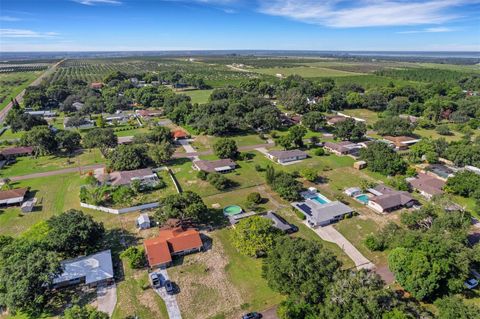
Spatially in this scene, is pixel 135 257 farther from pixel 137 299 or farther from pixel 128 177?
pixel 128 177

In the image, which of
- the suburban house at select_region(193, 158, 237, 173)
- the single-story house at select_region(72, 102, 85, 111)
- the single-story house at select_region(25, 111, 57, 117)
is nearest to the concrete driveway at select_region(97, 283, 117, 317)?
the suburban house at select_region(193, 158, 237, 173)

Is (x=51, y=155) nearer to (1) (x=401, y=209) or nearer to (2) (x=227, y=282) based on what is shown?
(2) (x=227, y=282)

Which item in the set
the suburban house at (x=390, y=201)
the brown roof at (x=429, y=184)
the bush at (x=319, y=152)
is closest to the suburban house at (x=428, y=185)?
the brown roof at (x=429, y=184)

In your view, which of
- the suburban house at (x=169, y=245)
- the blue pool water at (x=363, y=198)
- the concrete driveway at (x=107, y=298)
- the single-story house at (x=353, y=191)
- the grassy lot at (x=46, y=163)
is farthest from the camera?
the grassy lot at (x=46, y=163)

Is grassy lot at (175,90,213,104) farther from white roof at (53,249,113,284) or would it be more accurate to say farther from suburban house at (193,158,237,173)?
white roof at (53,249,113,284)

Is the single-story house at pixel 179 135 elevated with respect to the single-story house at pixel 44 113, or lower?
lower

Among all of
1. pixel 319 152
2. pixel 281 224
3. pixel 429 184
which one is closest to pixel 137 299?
pixel 281 224

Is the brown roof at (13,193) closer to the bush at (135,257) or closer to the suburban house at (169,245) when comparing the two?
the bush at (135,257)
